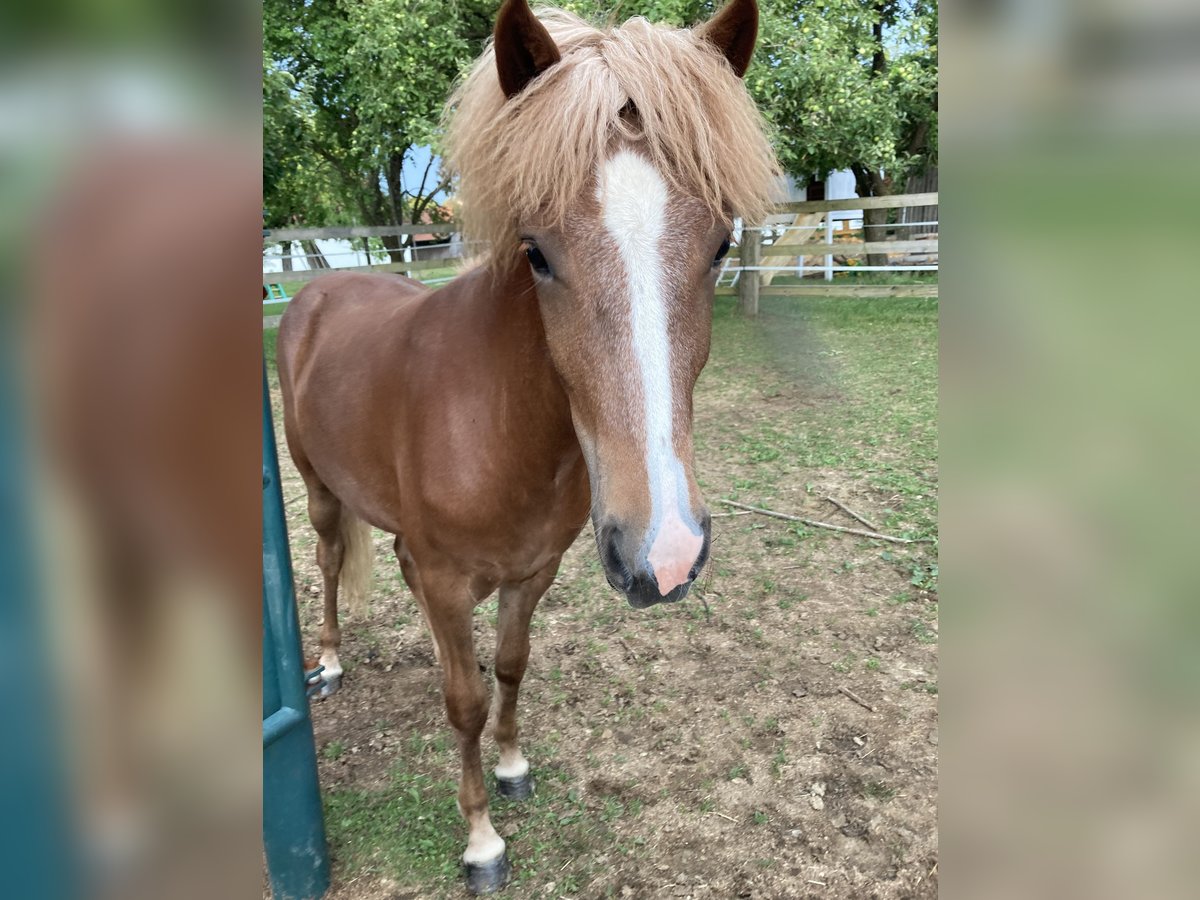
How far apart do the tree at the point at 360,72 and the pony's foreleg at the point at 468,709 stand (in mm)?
6431

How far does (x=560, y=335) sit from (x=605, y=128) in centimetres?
37

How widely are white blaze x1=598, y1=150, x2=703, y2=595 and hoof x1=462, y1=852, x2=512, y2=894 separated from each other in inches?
54.6

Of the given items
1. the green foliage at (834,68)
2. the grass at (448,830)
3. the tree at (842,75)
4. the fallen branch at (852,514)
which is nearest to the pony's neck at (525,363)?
the grass at (448,830)

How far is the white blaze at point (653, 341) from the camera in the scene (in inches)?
43.9

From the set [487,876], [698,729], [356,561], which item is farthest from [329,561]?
[698,729]

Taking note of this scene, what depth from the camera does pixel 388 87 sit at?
8.18 m

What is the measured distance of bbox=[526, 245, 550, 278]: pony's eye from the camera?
131 centimetres
